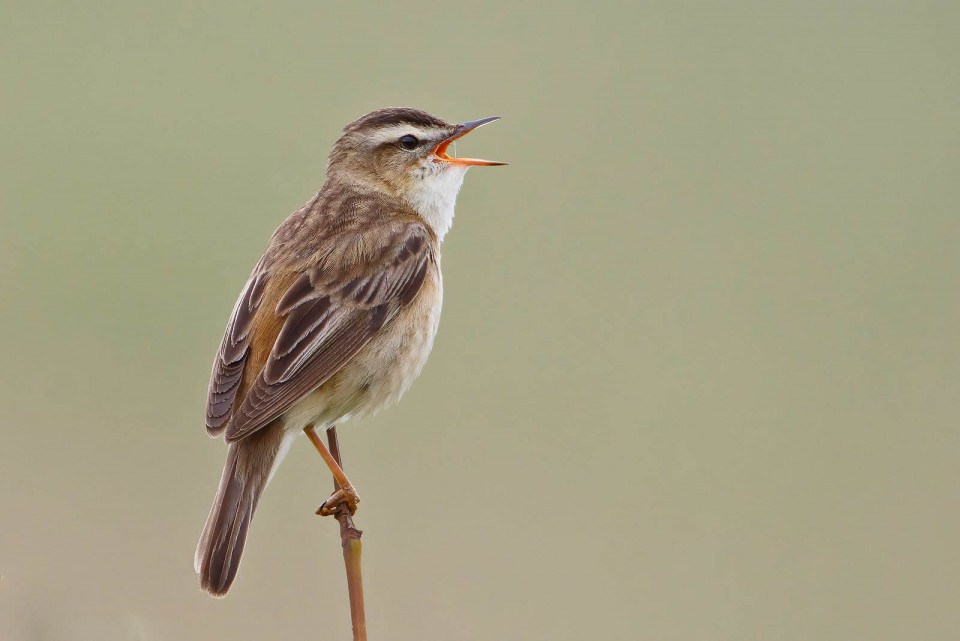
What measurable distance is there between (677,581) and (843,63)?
821cm

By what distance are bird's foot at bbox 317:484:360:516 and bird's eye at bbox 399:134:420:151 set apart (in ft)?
5.78

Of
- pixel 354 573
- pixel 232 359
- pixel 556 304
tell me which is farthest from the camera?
pixel 556 304

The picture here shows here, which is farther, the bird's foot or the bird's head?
the bird's head

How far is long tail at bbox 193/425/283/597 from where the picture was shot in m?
3.73

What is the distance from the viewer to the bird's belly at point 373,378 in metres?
4.32

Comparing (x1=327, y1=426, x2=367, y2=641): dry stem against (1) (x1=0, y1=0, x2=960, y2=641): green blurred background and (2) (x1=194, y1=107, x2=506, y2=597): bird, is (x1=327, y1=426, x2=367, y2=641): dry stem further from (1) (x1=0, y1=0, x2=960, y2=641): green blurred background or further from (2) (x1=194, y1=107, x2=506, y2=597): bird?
(1) (x1=0, y1=0, x2=960, y2=641): green blurred background

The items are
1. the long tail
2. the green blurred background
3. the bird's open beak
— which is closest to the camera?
the long tail

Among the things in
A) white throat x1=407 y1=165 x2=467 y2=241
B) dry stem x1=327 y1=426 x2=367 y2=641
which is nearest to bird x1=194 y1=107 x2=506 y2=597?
white throat x1=407 y1=165 x2=467 y2=241

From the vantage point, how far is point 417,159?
5051mm

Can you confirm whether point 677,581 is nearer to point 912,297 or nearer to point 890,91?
point 912,297

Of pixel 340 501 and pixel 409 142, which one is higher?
pixel 409 142

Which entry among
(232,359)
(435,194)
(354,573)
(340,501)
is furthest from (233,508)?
(435,194)

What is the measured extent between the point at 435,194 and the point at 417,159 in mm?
164

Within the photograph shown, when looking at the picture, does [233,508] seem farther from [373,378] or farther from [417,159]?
[417,159]
